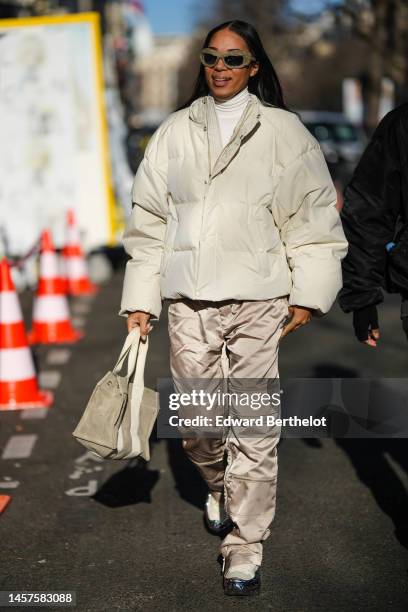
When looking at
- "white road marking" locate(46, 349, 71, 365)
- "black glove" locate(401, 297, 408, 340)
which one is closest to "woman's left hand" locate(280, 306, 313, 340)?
"black glove" locate(401, 297, 408, 340)

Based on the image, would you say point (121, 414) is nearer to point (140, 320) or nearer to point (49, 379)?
point (140, 320)

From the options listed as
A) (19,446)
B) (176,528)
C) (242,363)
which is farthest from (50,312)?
(242,363)

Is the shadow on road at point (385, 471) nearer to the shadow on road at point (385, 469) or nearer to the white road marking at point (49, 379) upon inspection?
the shadow on road at point (385, 469)

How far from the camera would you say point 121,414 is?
400cm

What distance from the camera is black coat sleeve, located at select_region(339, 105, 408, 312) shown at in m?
3.93

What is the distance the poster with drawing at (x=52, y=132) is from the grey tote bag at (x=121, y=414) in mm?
8722

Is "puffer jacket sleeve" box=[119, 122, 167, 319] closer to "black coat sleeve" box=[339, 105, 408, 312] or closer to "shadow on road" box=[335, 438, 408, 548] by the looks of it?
"black coat sleeve" box=[339, 105, 408, 312]

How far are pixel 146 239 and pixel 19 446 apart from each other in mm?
2423

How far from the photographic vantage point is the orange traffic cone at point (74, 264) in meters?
12.0

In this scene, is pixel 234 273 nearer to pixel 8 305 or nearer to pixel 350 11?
pixel 8 305

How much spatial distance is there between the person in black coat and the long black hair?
0.42m

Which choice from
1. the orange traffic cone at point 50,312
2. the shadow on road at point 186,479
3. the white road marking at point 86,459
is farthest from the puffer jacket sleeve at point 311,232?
the orange traffic cone at point 50,312

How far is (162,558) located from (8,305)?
337 cm

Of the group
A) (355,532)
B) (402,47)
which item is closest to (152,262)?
(355,532)
